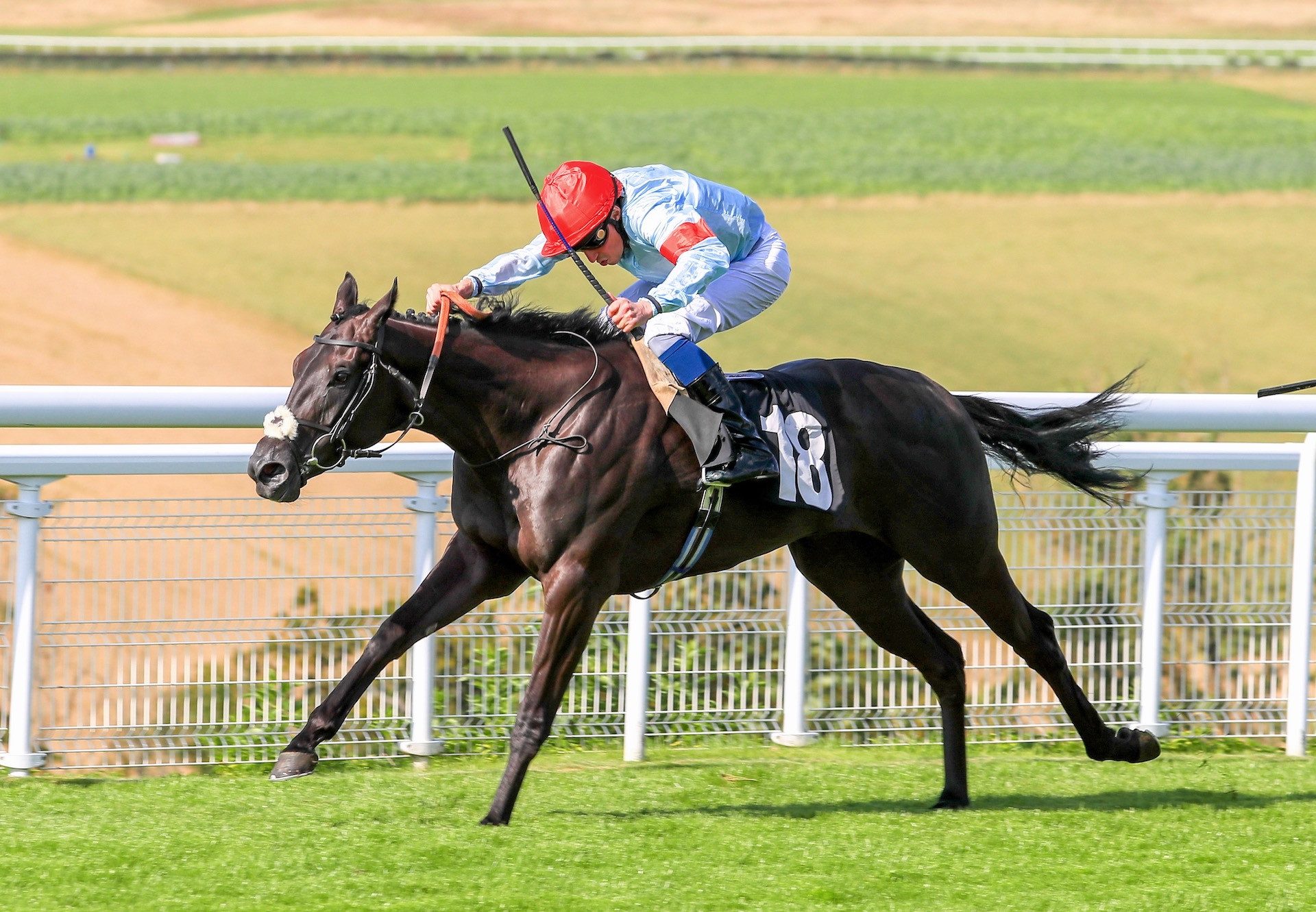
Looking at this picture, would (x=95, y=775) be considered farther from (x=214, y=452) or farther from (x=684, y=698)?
(x=684, y=698)

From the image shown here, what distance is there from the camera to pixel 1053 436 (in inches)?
185

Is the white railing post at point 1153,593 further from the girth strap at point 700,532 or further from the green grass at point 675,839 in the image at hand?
the girth strap at point 700,532

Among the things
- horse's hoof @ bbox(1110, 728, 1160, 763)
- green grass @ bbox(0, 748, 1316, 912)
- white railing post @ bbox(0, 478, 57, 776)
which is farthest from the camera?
horse's hoof @ bbox(1110, 728, 1160, 763)

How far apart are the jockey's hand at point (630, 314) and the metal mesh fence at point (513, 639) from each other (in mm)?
1131

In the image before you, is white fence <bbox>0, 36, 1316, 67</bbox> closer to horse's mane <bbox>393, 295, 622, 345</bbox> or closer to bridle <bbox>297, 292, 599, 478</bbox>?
horse's mane <bbox>393, 295, 622, 345</bbox>

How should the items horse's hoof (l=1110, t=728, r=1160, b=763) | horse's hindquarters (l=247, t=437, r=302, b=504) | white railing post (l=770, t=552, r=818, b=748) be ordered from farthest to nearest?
1. white railing post (l=770, t=552, r=818, b=748)
2. horse's hoof (l=1110, t=728, r=1160, b=763)
3. horse's hindquarters (l=247, t=437, r=302, b=504)

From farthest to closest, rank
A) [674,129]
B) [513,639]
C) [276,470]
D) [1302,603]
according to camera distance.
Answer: [674,129] → [1302,603] → [513,639] → [276,470]

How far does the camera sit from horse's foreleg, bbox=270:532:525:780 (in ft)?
13.1

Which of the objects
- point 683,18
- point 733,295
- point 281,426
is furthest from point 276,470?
point 683,18

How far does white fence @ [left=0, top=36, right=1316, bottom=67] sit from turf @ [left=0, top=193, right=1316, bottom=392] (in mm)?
12322

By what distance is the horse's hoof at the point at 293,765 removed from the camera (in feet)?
12.9

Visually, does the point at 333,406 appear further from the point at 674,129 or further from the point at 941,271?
the point at 674,129

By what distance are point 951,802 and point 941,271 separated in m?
Result: 17.0

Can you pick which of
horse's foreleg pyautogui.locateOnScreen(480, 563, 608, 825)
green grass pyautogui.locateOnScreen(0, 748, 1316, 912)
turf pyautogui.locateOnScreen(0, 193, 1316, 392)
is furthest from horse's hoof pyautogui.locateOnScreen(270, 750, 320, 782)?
turf pyautogui.locateOnScreen(0, 193, 1316, 392)
